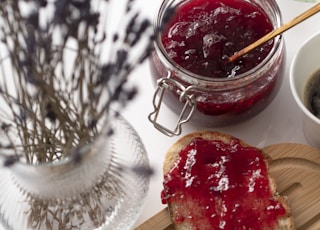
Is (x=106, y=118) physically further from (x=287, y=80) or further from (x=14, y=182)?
(x=287, y=80)

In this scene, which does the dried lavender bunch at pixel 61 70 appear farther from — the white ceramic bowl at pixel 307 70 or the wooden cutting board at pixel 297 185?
the white ceramic bowl at pixel 307 70

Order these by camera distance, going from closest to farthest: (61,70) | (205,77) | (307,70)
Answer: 1. (61,70)
2. (205,77)
3. (307,70)

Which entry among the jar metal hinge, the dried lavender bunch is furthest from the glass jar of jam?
the dried lavender bunch

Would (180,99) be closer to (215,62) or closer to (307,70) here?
(215,62)

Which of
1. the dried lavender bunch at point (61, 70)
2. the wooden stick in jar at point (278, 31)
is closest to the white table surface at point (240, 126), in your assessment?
Result: the wooden stick in jar at point (278, 31)

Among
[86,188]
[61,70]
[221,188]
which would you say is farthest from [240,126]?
[61,70]

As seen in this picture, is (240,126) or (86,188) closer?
(86,188)

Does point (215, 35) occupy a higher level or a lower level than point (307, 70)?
higher
